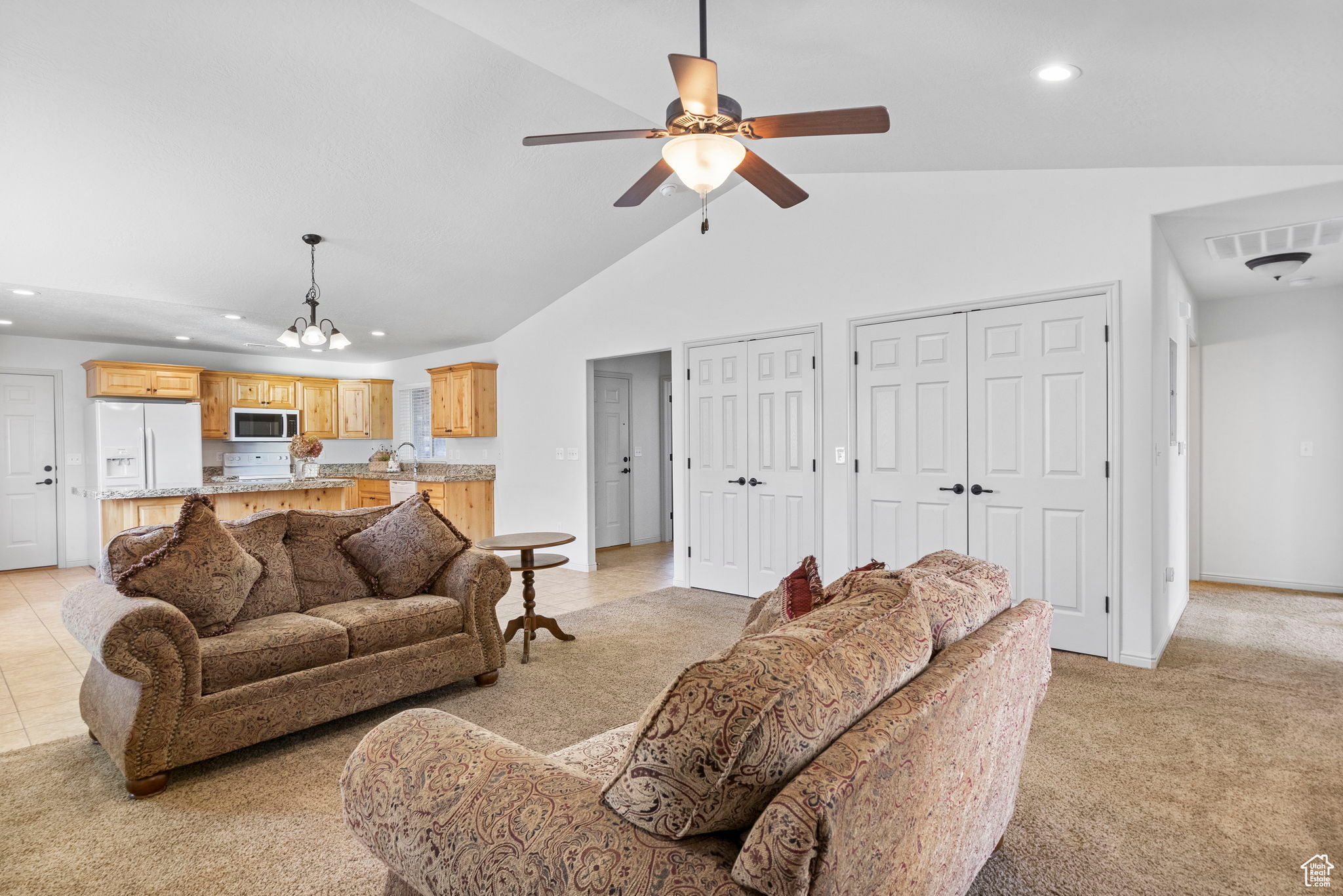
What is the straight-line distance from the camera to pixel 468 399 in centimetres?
748

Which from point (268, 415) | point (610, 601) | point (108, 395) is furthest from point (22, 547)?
point (610, 601)

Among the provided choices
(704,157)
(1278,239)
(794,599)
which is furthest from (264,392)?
(1278,239)

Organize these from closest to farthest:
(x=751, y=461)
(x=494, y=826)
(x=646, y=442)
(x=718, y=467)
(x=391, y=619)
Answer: (x=494, y=826) < (x=391, y=619) < (x=751, y=461) < (x=718, y=467) < (x=646, y=442)

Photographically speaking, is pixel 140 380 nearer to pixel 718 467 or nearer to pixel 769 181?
pixel 718 467

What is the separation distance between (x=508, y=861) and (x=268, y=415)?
8.40 m

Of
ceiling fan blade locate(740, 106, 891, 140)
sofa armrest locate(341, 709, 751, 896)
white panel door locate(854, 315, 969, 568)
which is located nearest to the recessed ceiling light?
ceiling fan blade locate(740, 106, 891, 140)

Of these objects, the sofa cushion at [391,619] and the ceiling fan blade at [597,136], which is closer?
the ceiling fan blade at [597,136]

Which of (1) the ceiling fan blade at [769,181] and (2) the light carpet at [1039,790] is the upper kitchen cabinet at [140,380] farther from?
(1) the ceiling fan blade at [769,181]

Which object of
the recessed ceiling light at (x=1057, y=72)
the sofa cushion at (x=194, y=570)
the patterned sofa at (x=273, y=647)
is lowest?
the patterned sofa at (x=273, y=647)

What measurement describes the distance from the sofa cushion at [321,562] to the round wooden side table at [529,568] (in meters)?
0.67

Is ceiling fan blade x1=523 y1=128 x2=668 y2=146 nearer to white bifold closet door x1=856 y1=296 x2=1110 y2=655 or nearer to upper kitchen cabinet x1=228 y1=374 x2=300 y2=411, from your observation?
white bifold closet door x1=856 y1=296 x2=1110 y2=655

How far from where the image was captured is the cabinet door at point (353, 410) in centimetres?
895

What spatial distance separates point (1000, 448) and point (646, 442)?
14.8ft

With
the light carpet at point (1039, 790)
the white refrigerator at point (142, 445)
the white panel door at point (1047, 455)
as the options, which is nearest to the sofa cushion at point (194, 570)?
the light carpet at point (1039, 790)
